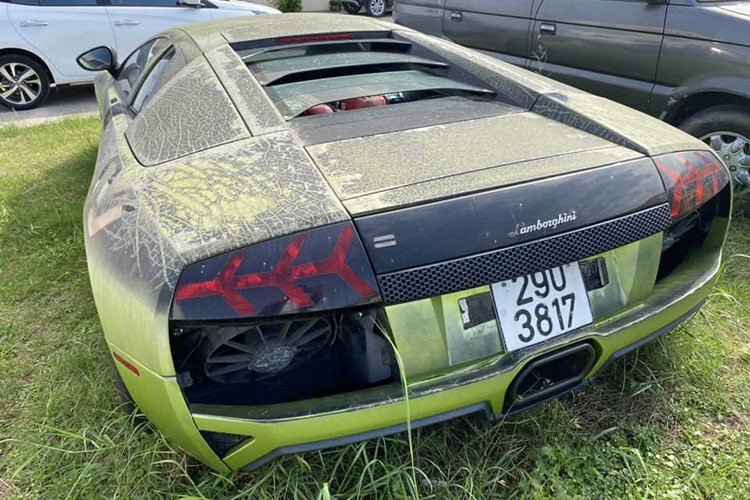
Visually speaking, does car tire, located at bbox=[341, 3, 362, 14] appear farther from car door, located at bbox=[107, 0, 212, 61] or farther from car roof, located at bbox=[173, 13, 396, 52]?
car roof, located at bbox=[173, 13, 396, 52]

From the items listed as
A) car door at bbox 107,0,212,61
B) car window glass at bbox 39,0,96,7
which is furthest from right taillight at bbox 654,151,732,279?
car window glass at bbox 39,0,96,7

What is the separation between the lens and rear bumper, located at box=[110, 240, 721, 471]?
1364mm

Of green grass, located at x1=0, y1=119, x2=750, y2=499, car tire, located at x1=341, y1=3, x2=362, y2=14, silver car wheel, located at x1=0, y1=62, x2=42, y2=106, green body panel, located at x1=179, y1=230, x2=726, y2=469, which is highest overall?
green body panel, located at x1=179, y1=230, x2=726, y2=469

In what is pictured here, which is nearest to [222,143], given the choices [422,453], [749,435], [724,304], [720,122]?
[422,453]

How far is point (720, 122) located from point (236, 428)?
10.4 feet

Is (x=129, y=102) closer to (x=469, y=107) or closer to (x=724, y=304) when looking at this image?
(x=469, y=107)

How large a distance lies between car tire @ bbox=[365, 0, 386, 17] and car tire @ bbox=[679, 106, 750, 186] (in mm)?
11596

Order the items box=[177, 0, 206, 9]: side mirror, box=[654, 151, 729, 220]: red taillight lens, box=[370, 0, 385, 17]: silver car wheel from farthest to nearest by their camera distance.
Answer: box=[370, 0, 385, 17]: silver car wheel
box=[177, 0, 206, 9]: side mirror
box=[654, 151, 729, 220]: red taillight lens

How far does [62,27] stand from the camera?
626 cm

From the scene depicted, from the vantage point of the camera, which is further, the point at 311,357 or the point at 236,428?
the point at 311,357

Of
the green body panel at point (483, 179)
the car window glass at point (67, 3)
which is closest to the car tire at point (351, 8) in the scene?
the car window glass at point (67, 3)

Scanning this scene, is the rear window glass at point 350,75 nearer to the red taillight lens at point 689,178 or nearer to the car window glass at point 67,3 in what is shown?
the red taillight lens at point 689,178

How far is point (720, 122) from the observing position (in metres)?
3.21

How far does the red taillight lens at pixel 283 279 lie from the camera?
1284 millimetres
